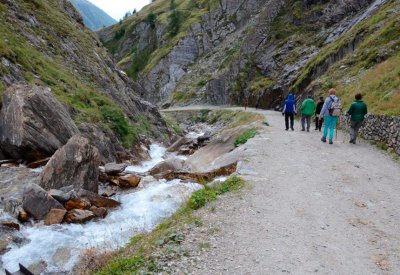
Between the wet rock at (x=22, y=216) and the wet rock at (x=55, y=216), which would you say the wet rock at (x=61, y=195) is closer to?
the wet rock at (x=55, y=216)

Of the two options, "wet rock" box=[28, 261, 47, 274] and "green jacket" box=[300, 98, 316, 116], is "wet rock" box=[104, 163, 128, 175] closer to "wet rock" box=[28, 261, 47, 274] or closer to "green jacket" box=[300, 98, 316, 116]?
"wet rock" box=[28, 261, 47, 274]

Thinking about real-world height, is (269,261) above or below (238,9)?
below

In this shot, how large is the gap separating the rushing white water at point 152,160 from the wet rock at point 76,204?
25.9 feet

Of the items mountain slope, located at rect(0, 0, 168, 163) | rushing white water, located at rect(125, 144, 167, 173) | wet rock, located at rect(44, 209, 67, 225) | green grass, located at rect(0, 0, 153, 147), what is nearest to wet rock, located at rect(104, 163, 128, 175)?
rushing white water, located at rect(125, 144, 167, 173)

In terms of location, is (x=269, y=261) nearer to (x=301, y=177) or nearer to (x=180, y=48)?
(x=301, y=177)

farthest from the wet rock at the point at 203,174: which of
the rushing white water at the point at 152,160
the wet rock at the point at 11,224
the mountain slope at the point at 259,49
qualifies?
the mountain slope at the point at 259,49

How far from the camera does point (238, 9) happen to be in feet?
329

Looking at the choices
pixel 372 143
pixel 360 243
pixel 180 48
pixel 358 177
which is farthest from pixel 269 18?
pixel 360 243

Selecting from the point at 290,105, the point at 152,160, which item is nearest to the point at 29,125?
the point at 152,160

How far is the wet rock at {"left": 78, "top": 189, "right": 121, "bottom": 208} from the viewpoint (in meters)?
13.6

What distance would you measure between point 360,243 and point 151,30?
13364 cm

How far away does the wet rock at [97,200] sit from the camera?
44.8ft

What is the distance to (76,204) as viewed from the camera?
1284 centimetres

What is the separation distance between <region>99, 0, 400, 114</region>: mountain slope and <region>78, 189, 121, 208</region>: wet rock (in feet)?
47.2
